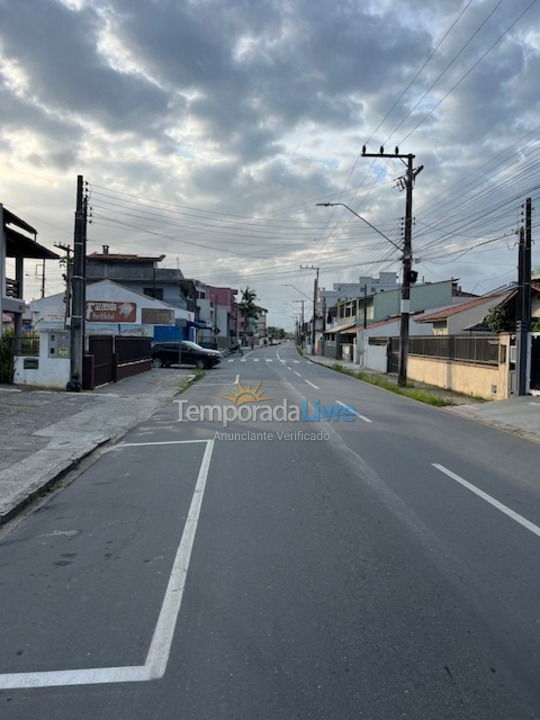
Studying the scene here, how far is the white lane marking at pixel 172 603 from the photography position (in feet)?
11.1

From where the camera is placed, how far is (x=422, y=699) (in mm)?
3012

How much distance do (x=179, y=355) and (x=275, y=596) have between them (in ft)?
104

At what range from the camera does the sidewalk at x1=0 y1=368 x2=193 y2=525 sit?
7.65m

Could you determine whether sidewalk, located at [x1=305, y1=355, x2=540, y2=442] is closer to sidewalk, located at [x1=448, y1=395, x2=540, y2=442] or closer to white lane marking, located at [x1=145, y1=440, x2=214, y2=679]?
sidewalk, located at [x1=448, y1=395, x2=540, y2=442]

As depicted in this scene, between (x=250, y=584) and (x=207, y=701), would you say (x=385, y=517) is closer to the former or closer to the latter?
(x=250, y=584)

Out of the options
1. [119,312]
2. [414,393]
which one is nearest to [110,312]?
[119,312]

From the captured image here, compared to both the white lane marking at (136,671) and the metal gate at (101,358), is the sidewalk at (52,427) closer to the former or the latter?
the metal gate at (101,358)

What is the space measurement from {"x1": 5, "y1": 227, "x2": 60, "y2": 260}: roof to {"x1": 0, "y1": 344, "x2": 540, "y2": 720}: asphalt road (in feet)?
70.0

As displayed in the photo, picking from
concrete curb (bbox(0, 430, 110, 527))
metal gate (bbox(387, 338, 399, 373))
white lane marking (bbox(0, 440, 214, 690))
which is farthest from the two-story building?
white lane marking (bbox(0, 440, 214, 690))

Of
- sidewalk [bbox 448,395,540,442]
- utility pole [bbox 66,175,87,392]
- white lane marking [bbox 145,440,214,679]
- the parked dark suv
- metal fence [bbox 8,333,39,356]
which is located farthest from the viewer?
the parked dark suv

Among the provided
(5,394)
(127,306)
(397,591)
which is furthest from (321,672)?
(127,306)

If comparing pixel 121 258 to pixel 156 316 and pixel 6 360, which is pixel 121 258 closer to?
pixel 156 316

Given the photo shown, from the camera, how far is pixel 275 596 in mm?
4184

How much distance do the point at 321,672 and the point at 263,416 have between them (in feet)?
35.6
